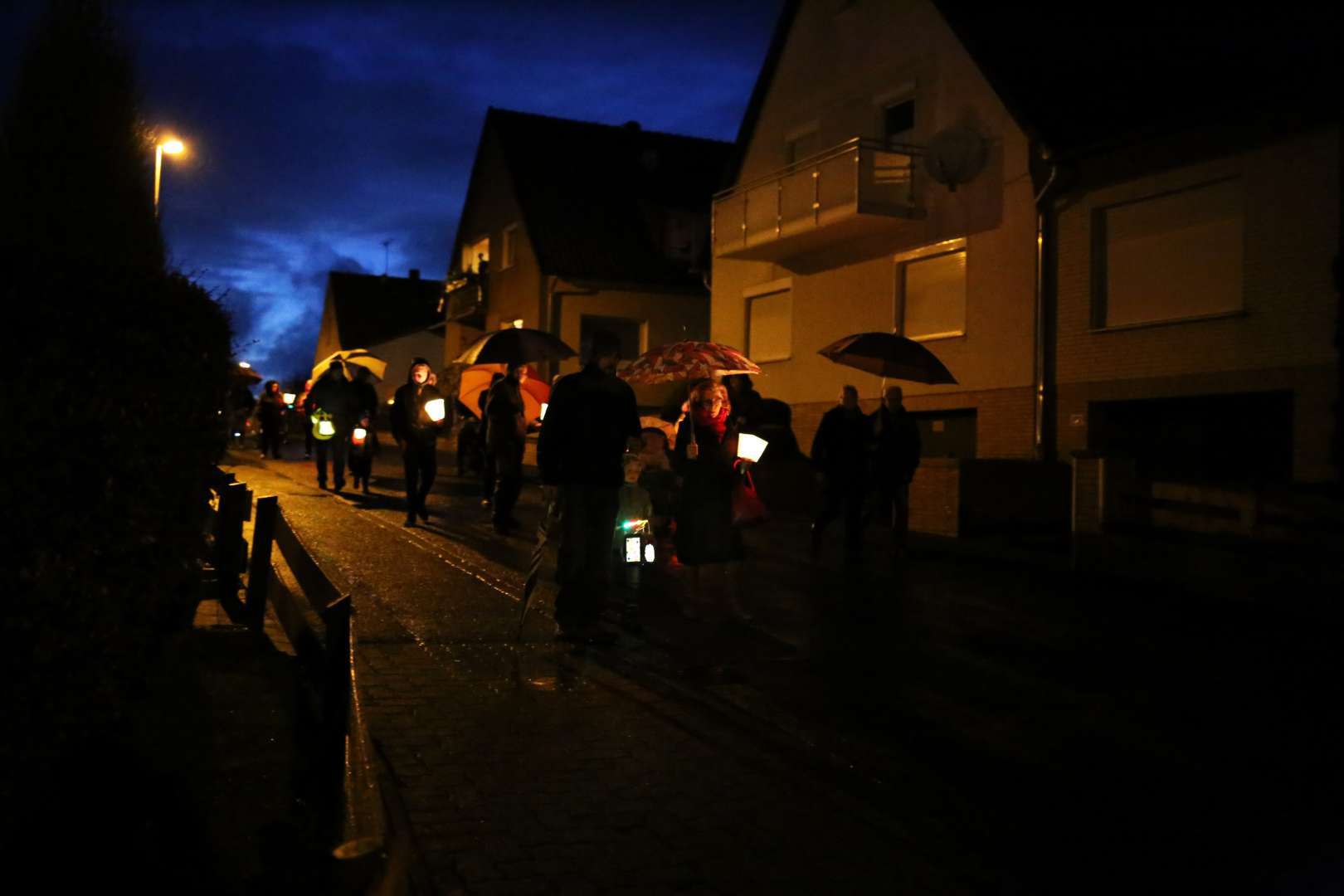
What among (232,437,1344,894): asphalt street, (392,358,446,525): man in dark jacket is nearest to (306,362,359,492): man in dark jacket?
(392,358,446,525): man in dark jacket

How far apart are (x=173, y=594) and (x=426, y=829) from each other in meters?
1.86

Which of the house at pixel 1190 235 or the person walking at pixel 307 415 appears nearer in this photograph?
the house at pixel 1190 235

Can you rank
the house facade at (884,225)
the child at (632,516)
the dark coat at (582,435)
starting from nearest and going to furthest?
1. the dark coat at (582,435)
2. the child at (632,516)
3. the house facade at (884,225)

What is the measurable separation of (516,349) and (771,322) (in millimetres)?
11244

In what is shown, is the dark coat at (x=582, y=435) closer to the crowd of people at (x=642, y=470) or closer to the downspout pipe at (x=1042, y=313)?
the crowd of people at (x=642, y=470)

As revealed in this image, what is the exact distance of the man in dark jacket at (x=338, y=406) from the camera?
1677 centimetres

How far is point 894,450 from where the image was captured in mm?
12211

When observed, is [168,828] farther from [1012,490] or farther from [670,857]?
[1012,490]

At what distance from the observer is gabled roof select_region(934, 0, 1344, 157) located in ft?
48.3

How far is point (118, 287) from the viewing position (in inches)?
170

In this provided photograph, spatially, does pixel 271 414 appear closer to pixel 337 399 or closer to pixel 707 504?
pixel 337 399

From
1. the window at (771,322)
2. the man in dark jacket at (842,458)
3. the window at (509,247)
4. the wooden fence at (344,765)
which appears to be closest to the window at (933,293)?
the window at (771,322)

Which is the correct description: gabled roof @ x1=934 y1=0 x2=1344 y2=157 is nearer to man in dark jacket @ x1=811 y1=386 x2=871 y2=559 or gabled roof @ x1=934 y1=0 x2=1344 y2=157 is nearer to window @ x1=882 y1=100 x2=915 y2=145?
window @ x1=882 y1=100 x2=915 y2=145

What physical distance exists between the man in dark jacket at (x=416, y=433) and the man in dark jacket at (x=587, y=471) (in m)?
6.32
